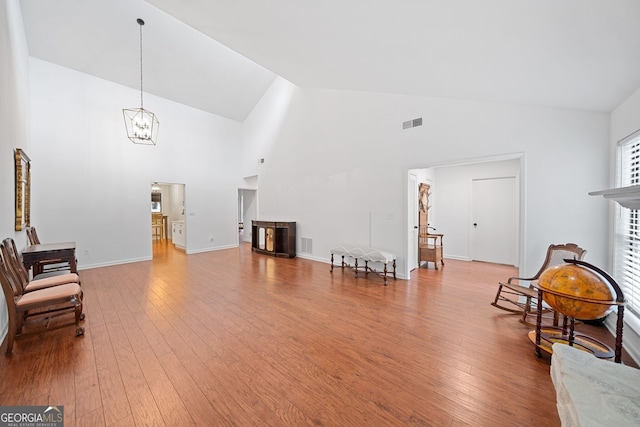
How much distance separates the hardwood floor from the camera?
1.64 m

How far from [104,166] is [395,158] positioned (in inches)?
266

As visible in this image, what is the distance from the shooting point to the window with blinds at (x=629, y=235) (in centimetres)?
250

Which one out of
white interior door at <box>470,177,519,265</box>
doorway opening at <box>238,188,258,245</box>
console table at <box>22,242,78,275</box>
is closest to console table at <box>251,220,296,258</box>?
doorway opening at <box>238,188,258,245</box>

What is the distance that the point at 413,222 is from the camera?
514cm

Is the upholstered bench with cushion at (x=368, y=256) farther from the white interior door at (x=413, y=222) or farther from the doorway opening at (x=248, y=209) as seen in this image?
the doorway opening at (x=248, y=209)

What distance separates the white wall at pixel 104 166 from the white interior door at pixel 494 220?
7.67m

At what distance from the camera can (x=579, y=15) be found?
156 cm

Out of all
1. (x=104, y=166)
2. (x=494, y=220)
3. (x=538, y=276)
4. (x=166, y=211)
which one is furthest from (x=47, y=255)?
(x=494, y=220)

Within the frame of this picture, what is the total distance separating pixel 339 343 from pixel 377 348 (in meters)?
0.37

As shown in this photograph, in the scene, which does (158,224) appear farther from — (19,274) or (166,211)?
(19,274)

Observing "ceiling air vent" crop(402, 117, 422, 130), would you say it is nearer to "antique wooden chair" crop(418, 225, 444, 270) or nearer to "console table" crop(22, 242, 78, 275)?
"antique wooden chair" crop(418, 225, 444, 270)

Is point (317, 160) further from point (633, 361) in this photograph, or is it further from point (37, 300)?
point (633, 361)

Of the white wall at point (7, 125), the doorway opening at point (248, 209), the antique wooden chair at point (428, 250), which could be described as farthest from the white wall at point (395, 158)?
the white wall at point (7, 125)

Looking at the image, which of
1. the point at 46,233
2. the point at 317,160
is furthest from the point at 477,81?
the point at 46,233
